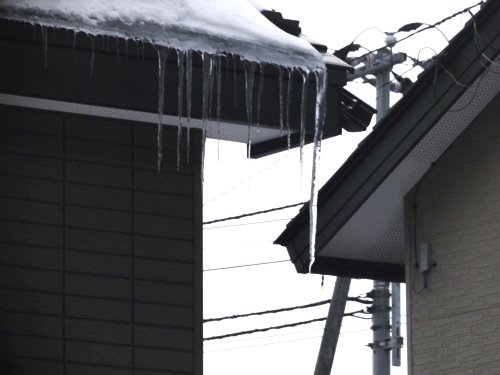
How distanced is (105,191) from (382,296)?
830 centimetres

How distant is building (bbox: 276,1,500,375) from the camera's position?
10031 mm

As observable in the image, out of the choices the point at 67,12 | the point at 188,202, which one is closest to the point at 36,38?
the point at 67,12

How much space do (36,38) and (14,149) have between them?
0.78 metres

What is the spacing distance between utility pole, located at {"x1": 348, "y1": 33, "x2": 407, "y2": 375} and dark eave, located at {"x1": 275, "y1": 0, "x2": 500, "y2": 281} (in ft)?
13.8

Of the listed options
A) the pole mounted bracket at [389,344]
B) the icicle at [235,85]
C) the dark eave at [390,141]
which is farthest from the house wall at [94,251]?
the pole mounted bracket at [389,344]

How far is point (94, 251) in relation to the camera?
876 cm

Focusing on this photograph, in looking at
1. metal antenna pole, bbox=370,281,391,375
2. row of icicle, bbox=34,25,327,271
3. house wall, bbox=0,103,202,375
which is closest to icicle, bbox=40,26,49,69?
row of icicle, bbox=34,25,327,271

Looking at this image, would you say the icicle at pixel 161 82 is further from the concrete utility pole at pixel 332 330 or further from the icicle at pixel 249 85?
the concrete utility pole at pixel 332 330

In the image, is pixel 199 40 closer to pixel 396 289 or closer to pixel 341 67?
pixel 341 67

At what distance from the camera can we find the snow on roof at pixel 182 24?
8.03 m

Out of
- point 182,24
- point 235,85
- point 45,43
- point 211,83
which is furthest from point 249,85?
point 45,43

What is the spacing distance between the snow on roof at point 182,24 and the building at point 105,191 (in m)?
0.03

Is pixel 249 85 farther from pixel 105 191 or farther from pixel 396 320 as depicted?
pixel 396 320

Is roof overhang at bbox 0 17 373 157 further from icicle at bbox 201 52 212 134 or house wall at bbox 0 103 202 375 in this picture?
house wall at bbox 0 103 202 375
